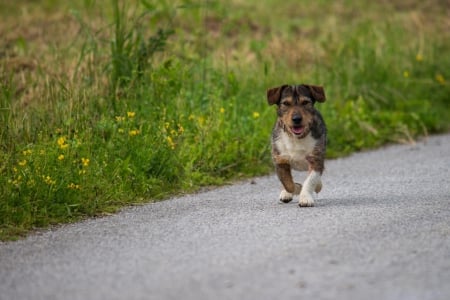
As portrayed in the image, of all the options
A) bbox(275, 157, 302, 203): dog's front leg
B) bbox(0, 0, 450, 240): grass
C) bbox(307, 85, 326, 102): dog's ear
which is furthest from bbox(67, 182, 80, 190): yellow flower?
bbox(307, 85, 326, 102): dog's ear

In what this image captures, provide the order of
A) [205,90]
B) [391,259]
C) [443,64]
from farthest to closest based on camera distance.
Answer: [443,64] < [205,90] < [391,259]

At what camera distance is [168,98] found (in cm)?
1271

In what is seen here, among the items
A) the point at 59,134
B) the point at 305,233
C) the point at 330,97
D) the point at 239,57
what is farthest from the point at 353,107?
the point at 305,233

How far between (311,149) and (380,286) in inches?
147

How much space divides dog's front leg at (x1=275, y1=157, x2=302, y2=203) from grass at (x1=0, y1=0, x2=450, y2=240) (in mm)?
1291

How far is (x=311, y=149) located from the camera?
9.85 meters

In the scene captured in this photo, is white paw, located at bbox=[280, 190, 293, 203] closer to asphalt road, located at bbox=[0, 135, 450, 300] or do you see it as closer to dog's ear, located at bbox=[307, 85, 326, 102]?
asphalt road, located at bbox=[0, 135, 450, 300]

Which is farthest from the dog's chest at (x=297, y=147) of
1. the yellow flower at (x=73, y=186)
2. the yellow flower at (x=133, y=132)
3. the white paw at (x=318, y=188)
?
the yellow flower at (x=73, y=186)

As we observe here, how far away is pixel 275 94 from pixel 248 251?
9.99ft

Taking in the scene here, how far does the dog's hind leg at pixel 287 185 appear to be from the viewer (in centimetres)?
991

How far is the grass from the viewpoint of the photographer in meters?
9.78

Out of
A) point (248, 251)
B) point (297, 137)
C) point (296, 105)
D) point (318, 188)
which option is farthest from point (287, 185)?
point (248, 251)

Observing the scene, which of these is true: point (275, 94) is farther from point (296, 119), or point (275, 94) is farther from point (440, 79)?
point (440, 79)

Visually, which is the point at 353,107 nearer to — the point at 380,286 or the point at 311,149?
the point at 311,149
